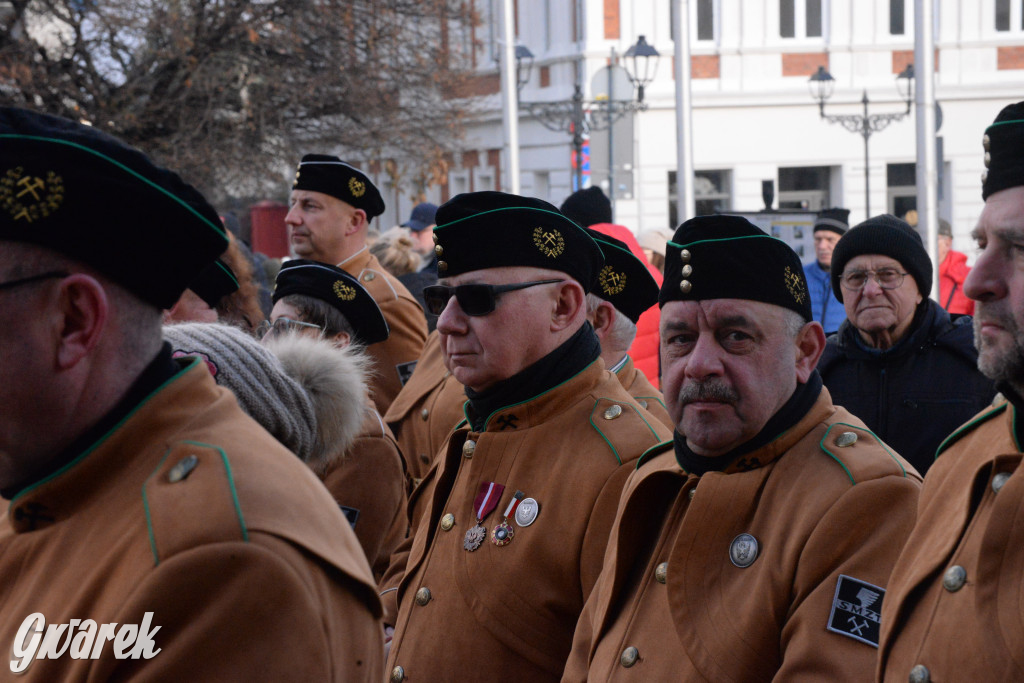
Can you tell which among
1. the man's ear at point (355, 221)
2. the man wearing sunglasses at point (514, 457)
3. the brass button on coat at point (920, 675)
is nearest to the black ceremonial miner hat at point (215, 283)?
the man wearing sunglasses at point (514, 457)

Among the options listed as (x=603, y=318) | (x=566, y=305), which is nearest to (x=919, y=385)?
(x=603, y=318)

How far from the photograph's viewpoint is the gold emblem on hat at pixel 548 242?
148 inches

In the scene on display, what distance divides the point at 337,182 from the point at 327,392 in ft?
12.4

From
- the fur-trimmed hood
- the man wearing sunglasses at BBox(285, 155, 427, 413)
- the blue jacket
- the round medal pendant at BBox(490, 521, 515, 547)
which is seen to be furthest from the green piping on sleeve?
the blue jacket

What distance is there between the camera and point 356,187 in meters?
6.77

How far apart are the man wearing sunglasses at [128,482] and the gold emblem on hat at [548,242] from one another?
1.83 metres

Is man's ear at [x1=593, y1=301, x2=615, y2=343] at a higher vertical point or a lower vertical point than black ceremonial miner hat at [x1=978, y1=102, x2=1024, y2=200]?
lower

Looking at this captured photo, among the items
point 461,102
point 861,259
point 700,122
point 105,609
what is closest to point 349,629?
point 105,609

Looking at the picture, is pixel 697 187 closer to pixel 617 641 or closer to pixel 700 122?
pixel 700 122

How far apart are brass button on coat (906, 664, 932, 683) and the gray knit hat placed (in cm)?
134

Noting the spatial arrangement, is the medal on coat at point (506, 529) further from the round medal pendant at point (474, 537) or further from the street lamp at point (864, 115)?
the street lamp at point (864, 115)

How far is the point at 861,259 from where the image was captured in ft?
18.2

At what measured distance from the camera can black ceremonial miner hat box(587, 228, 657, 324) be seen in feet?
15.9

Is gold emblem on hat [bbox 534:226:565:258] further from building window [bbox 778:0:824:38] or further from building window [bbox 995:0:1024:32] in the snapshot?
building window [bbox 995:0:1024:32]
